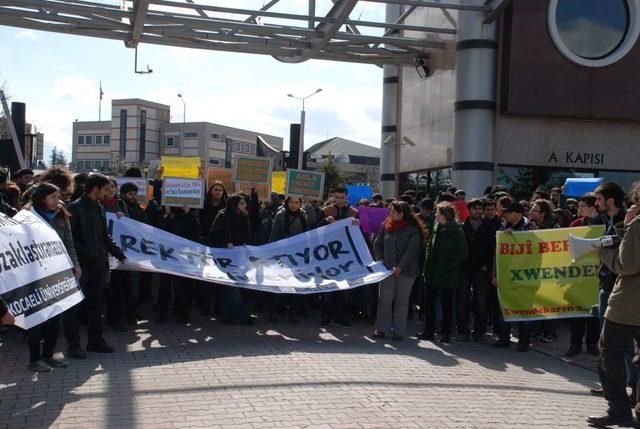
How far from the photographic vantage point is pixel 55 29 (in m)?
18.3

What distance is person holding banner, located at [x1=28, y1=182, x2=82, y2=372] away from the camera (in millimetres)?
7184

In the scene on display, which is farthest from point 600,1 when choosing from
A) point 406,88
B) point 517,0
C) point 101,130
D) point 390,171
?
point 101,130

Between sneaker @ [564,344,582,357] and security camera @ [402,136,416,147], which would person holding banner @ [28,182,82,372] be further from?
security camera @ [402,136,416,147]

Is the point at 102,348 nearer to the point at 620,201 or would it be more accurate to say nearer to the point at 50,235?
the point at 50,235

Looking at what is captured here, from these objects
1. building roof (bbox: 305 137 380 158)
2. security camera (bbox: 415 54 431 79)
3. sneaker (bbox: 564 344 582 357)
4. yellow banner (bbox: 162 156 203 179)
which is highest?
building roof (bbox: 305 137 380 158)

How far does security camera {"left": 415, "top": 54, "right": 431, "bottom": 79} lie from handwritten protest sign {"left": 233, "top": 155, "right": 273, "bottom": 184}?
9.87 meters

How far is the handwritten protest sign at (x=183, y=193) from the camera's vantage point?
35.3 feet

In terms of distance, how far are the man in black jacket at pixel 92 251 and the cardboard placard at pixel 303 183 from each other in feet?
13.8

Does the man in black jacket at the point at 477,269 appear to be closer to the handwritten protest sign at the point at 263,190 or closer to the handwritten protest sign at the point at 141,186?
the handwritten protest sign at the point at 263,190

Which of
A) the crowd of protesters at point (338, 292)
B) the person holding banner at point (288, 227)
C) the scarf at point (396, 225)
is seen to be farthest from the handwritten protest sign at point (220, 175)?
the scarf at point (396, 225)

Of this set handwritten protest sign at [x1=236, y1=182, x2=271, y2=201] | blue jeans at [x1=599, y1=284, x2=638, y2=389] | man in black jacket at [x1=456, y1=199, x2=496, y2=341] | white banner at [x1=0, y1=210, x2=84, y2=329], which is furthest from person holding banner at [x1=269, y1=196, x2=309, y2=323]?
blue jeans at [x1=599, y1=284, x2=638, y2=389]

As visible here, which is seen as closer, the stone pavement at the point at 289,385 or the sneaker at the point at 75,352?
the stone pavement at the point at 289,385

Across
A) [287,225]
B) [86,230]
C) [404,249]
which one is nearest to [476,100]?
[287,225]

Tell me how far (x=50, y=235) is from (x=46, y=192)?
0.64 m
